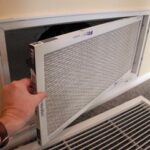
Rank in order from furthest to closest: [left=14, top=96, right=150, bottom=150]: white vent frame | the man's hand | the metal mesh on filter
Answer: [left=14, top=96, right=150, bottom=150]: white vent frame, the metal mesh on filter, the man's hand

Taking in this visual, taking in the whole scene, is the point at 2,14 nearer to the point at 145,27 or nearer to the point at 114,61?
the point at 114,61

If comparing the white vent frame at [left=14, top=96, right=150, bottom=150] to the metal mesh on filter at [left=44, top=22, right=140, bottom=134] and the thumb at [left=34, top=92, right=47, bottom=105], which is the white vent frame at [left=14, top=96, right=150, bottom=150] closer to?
the metal mesh on filter at [left=44, top=22, right=140, bottom=134]

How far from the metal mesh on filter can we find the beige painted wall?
111mm

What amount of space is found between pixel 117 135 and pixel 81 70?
1.21ft

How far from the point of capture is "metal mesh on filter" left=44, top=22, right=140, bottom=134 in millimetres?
733

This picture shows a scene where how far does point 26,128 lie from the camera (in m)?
0.94

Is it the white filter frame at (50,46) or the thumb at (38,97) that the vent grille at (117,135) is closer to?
the white filter frame at (50,46)

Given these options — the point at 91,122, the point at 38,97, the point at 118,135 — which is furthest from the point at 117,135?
the point at 38,97


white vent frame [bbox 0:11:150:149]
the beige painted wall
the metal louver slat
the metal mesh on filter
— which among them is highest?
the beige painted wall

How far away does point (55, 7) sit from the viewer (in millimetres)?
752

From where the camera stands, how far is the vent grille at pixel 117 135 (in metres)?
0.91

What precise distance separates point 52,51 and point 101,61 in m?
0.36

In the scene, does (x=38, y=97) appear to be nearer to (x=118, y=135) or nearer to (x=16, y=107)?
(x=16, y=107)

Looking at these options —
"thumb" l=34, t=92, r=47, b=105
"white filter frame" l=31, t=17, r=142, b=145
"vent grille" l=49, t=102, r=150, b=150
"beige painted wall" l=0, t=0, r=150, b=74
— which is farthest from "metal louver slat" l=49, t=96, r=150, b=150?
"beige painted wall" l=0, t=0, r=150, b=74
